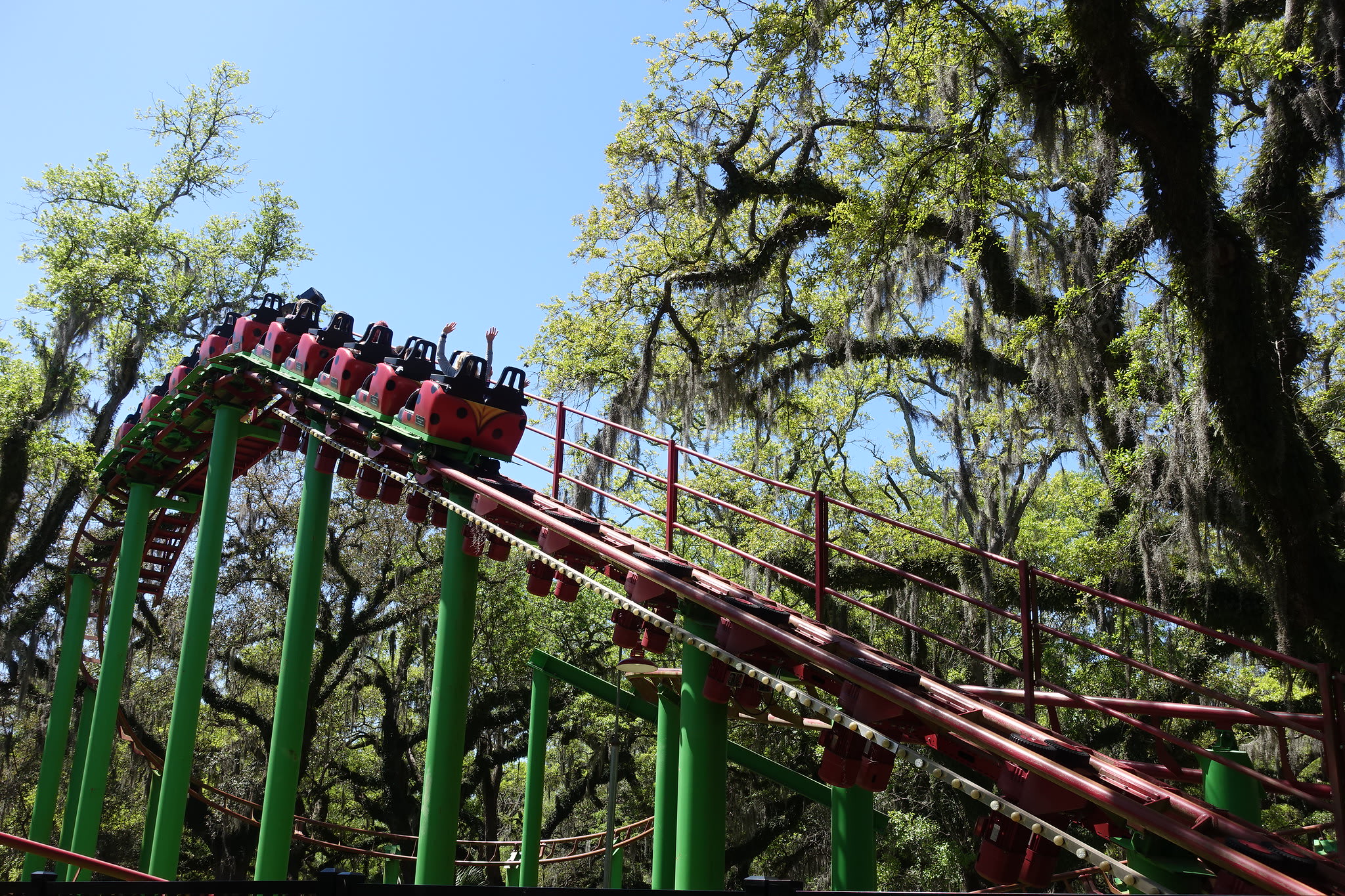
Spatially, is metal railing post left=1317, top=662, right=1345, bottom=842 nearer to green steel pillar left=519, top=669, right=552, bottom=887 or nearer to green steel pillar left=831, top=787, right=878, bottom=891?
green steel pillar left=831, top=787, right=878, bottom=891

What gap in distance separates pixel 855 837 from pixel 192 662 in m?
7.01

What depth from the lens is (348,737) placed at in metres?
20.0

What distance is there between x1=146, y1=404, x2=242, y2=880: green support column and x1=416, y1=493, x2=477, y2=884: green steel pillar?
2552 mm

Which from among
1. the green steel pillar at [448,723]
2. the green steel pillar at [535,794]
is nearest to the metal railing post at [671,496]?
the green steel pillar at [448,723]

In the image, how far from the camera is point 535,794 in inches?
424

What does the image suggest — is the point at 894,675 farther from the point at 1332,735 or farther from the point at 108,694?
the point at 108,694

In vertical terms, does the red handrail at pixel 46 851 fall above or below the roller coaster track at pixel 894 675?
below

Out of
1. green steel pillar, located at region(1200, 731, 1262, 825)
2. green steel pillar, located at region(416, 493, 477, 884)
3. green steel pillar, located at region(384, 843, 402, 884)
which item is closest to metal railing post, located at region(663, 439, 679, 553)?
green steel pillar, located at region(416, 493, 477, 884)

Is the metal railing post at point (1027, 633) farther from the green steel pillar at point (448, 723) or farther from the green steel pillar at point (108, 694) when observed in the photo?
the green steel pillar at point (108, 694)

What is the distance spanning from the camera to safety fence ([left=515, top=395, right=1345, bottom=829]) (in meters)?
5.34

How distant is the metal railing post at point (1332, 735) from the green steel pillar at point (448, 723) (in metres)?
5.78

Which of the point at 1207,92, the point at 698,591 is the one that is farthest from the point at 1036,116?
the point at 698,591

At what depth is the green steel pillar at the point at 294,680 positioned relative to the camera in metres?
9.21

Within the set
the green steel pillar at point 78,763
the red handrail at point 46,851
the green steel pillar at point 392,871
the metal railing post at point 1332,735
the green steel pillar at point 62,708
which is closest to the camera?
the metal railing post at point 1332,735
